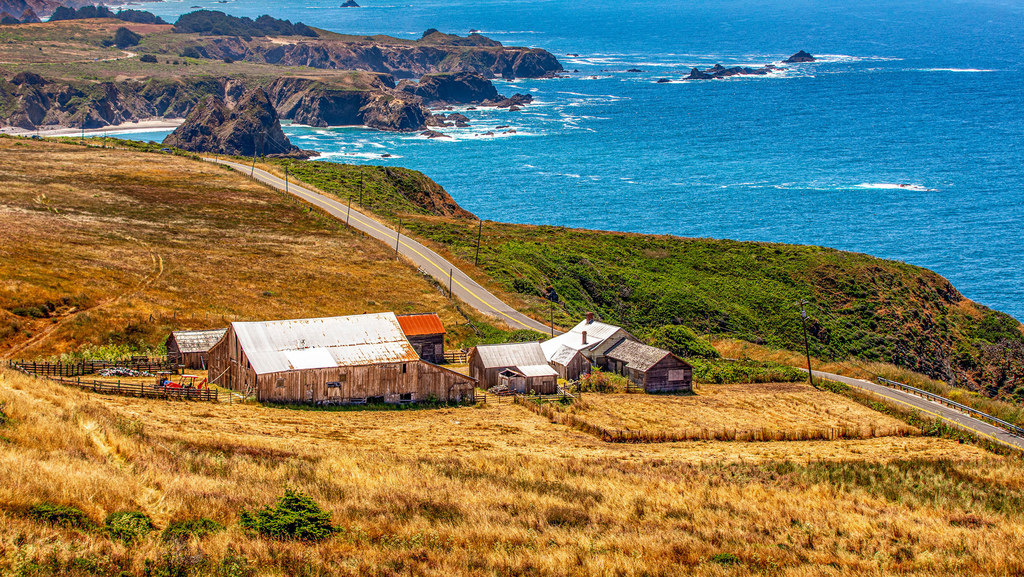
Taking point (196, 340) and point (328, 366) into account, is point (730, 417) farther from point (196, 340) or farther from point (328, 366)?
point (196, 340)

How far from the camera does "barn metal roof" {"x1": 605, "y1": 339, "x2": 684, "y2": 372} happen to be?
60750mm

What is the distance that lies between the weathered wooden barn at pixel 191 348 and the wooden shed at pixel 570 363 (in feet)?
77.7

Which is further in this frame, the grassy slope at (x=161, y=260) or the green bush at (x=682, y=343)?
the green bush at (x=682, y=343)

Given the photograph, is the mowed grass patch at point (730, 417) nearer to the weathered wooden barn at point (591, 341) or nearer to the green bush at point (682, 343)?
the weathered wooden barn at point (591, 341)

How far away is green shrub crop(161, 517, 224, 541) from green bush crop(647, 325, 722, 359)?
172 ft

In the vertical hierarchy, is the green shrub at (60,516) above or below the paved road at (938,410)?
above

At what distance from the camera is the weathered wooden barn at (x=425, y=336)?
64.1 meters

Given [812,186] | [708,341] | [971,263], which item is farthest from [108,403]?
[812,186]

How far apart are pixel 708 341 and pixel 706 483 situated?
4421cm

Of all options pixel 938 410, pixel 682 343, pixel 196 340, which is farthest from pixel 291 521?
pixel 682 343

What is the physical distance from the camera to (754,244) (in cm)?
11181

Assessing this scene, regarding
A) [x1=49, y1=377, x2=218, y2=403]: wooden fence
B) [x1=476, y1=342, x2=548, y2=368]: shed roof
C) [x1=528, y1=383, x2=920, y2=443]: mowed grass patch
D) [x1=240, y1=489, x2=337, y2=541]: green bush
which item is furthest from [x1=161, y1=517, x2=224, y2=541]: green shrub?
[x1=476, y1=342, x2=548, y2=368]: shed roof

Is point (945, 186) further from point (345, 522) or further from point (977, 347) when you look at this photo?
point (345, 522)

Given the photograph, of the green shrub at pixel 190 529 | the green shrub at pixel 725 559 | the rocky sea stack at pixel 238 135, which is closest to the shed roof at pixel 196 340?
the green shrub at pixel 190 529
